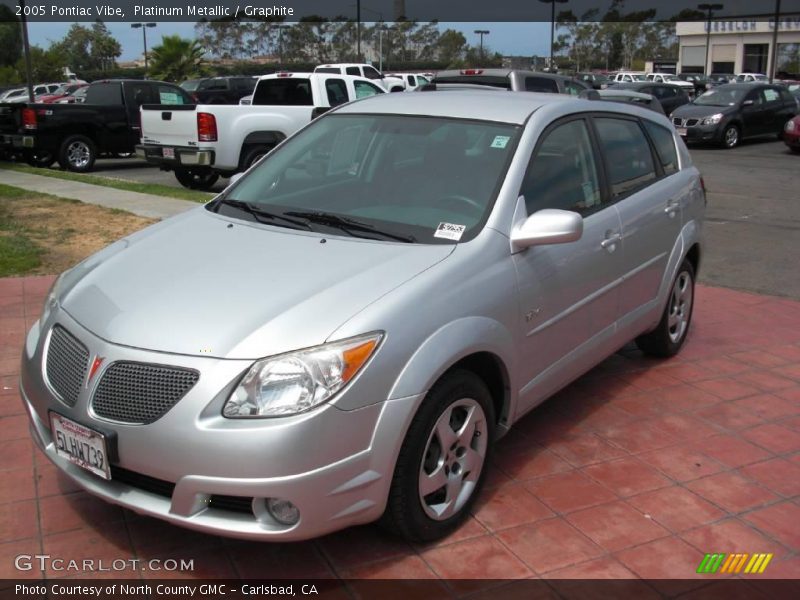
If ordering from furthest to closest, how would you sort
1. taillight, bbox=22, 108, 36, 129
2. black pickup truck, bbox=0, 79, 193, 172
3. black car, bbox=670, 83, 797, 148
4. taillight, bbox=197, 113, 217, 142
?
black car, bbox=670, 83, 797, 148 < black pickup truck, bbox=0, 79, 193, 172 < taillight, bbox=22, 108, 36, 129 < taillight, bbox=197, 113, 217, 142

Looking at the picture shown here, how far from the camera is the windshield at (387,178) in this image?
12.6 ft

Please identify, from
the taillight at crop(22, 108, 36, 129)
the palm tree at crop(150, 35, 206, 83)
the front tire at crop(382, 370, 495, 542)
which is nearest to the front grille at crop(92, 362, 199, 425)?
the front tire at crop(382, 370, 495, 542)

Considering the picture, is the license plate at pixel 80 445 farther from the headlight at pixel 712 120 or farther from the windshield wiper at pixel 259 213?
the headlight at pixel 712 120

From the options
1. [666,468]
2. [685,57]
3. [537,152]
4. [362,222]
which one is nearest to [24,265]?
[362,222]

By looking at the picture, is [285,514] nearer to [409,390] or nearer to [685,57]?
[409,390]

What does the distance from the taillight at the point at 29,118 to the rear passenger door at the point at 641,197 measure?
1352 centimetres

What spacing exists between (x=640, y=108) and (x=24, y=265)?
5530 mm

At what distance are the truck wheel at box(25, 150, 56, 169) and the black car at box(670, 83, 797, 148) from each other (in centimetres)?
1500

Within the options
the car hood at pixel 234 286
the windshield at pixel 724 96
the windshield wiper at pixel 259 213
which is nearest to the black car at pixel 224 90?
the windshield at pixel 724 96

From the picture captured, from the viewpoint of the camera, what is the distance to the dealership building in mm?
73375

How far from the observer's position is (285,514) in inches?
115

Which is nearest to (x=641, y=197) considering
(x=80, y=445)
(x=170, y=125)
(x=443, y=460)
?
(x=443, y=460)

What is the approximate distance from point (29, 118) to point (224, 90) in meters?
13.0

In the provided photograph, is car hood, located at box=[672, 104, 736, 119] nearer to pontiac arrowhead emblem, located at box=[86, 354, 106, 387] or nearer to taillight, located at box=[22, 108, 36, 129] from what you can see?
taillight, located at box=[22, 108, 36, 129]
